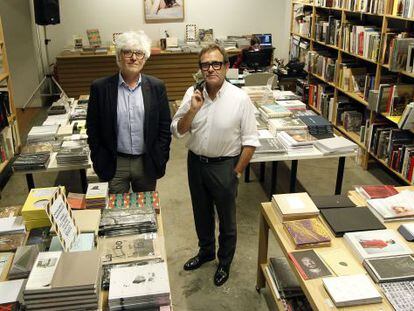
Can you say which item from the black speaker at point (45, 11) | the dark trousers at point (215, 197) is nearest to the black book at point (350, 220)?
the dark trousers at point (215, 197)

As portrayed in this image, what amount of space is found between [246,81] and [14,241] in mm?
3713

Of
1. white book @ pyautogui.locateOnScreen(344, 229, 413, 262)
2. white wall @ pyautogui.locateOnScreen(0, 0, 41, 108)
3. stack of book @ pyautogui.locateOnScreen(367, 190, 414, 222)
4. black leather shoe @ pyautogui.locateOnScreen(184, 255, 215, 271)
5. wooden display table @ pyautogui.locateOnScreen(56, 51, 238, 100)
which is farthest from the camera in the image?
wooden display table @ pyautogui.locateOnScreen(56, 51, 238, 100)

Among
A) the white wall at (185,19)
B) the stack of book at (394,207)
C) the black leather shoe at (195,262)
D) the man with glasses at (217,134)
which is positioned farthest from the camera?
the white wall at (185,19)

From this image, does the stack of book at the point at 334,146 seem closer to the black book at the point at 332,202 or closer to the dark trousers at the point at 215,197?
the black book at the point at 332,202

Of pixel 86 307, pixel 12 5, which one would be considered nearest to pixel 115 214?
pixel 86 307

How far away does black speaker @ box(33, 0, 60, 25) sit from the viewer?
6.11 m

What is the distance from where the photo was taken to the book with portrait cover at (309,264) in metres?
1.91

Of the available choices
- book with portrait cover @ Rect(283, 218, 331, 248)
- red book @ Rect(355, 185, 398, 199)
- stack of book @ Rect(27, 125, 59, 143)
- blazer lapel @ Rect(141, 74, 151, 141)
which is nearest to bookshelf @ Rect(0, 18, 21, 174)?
stack of book @ Rect(27, 125, 59, 143)

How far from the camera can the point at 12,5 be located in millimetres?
6645

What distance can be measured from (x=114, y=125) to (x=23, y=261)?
95 centimetres

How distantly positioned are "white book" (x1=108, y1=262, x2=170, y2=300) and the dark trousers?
851 millimetres

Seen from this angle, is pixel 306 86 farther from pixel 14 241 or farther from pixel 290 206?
pixel 14 241

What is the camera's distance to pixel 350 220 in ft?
7.39

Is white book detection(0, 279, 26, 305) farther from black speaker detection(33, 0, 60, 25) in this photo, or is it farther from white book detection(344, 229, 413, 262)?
black speaker detection(33, 0, 60, 25)
